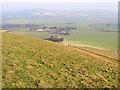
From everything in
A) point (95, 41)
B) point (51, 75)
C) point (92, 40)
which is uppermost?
point (92, 40)

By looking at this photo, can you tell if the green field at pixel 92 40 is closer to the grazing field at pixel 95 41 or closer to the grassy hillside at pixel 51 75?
the grazing field at pixel 95 41

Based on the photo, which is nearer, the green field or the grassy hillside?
the grassy hillside

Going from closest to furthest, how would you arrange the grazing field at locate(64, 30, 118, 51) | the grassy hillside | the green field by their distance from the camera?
the grassy hillside, the grazing field at locate(64, 30, 118, 51), the green field

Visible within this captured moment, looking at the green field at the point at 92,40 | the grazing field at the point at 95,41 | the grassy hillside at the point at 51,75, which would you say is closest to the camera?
the grassy hillside at the point at 51,75

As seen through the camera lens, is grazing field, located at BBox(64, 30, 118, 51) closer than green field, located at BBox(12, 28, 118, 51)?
Yes

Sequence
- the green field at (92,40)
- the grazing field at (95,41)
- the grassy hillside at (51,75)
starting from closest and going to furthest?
Answer: the grassy hillside at (51,75) < the grazing field at (95,41) < the green field at (92,40)

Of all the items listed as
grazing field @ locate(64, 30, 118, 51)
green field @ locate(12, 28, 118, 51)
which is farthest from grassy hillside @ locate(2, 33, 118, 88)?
grazing field @ locate(64, 30, 118, 51)

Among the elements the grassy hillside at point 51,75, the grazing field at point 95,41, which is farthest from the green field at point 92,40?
the grassy hillside at point 51,75

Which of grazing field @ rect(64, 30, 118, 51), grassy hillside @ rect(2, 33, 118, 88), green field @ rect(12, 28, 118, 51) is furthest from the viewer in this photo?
green field @ rect(12, 28, 118, 51)

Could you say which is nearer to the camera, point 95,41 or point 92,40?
point 95,41

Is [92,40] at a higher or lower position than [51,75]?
higher

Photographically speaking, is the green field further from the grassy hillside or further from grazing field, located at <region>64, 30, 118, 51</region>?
the grassy hillside

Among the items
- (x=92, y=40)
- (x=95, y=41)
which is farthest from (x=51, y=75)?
(x=92, y=40)

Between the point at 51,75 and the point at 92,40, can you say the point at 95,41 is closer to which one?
the point at 92,40
